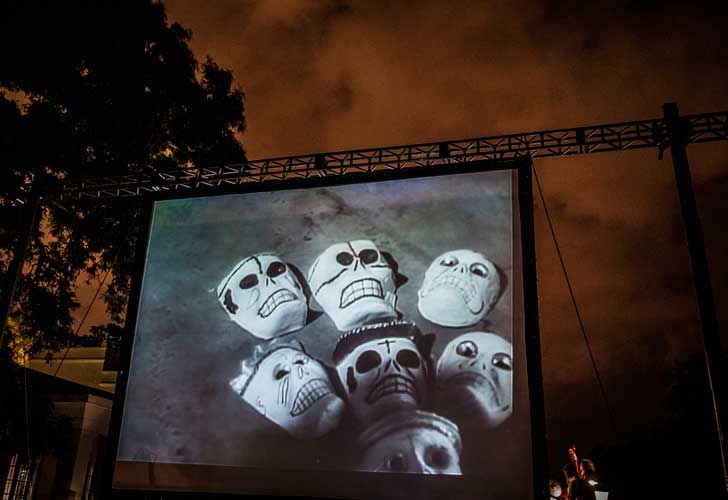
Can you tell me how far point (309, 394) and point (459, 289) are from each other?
6.53 feet

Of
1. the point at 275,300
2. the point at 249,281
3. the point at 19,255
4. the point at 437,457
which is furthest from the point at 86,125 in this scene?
the point at 437,457

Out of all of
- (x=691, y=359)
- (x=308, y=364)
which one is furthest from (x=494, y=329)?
(x=691, y=359)

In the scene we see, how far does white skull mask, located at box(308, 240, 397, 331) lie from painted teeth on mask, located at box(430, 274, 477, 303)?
54cm

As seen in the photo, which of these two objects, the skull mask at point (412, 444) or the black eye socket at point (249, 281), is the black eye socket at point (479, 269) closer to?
the skull mask at point (412, 444)

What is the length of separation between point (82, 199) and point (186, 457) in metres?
4.30

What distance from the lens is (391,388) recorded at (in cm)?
670

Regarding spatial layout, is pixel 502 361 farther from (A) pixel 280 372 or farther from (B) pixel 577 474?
(B) pixel 577 474

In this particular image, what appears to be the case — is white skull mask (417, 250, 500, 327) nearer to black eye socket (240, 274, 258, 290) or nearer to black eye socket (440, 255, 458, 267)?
black eye socket (440, 255, 458, 267)

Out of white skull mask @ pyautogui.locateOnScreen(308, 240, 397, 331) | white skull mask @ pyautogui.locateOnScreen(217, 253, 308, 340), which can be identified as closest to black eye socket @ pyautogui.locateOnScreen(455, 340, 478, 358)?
white skull mask @ pyautogui.locateOnScreen(308, 240, 397, 331)

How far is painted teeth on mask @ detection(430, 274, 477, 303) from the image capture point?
6.83 m

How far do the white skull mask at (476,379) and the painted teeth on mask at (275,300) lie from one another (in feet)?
6.36

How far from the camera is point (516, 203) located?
7.03m

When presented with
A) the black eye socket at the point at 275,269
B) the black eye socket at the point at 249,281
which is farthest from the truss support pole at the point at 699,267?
the black eye socket at the point at 249,281

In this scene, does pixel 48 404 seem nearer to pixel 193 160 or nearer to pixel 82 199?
pixel 82 199
